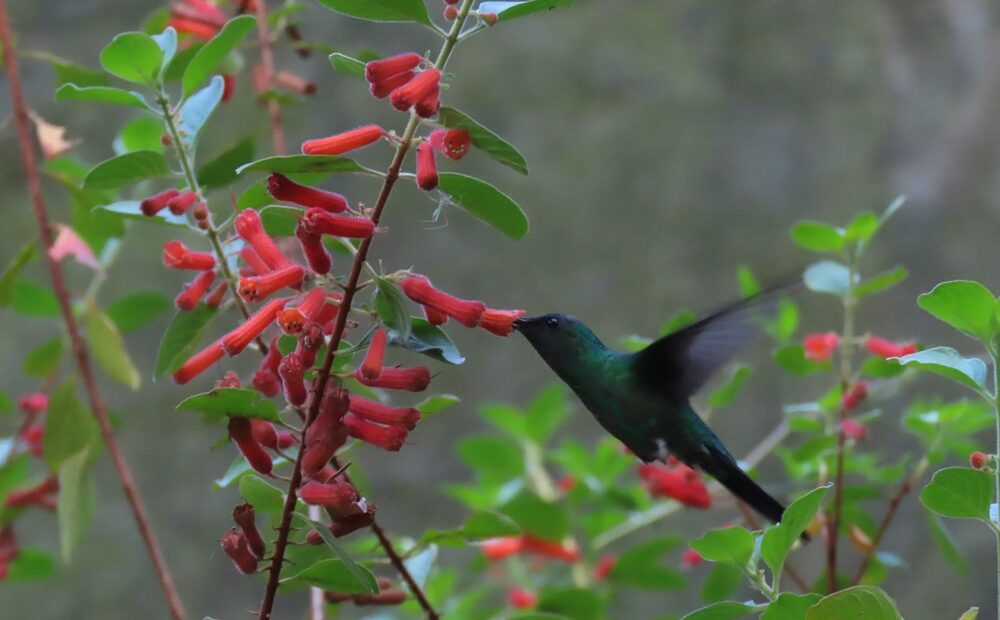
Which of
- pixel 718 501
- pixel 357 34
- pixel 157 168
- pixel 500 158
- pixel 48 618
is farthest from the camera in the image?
pixel 357 34

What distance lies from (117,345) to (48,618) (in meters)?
2.49

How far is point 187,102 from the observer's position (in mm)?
992

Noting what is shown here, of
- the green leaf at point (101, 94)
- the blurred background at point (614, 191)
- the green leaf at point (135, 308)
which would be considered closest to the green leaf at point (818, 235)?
A: the green leaf at point (101, 94)

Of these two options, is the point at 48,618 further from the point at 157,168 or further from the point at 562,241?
the point at 157,168

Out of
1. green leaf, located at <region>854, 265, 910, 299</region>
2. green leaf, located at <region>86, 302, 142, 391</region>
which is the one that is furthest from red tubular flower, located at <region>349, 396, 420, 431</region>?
green leaf, located at <region>854, 265, 910, 299</region>

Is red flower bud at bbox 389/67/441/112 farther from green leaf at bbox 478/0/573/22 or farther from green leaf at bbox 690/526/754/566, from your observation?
green leaf at bbox 690/526/754/566

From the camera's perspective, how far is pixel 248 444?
800 mm

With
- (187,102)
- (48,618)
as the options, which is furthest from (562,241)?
(187,102)

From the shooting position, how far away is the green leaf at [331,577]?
0.78m

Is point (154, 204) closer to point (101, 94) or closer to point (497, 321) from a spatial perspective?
point (101, 94)

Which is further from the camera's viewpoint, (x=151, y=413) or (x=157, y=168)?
(x=151, y=413)

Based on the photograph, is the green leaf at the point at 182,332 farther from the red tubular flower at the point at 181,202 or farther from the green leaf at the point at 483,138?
the green leaf at the point at 483,138

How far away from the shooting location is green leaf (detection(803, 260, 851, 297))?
1224mm

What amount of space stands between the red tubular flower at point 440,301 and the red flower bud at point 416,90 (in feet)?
0.44
